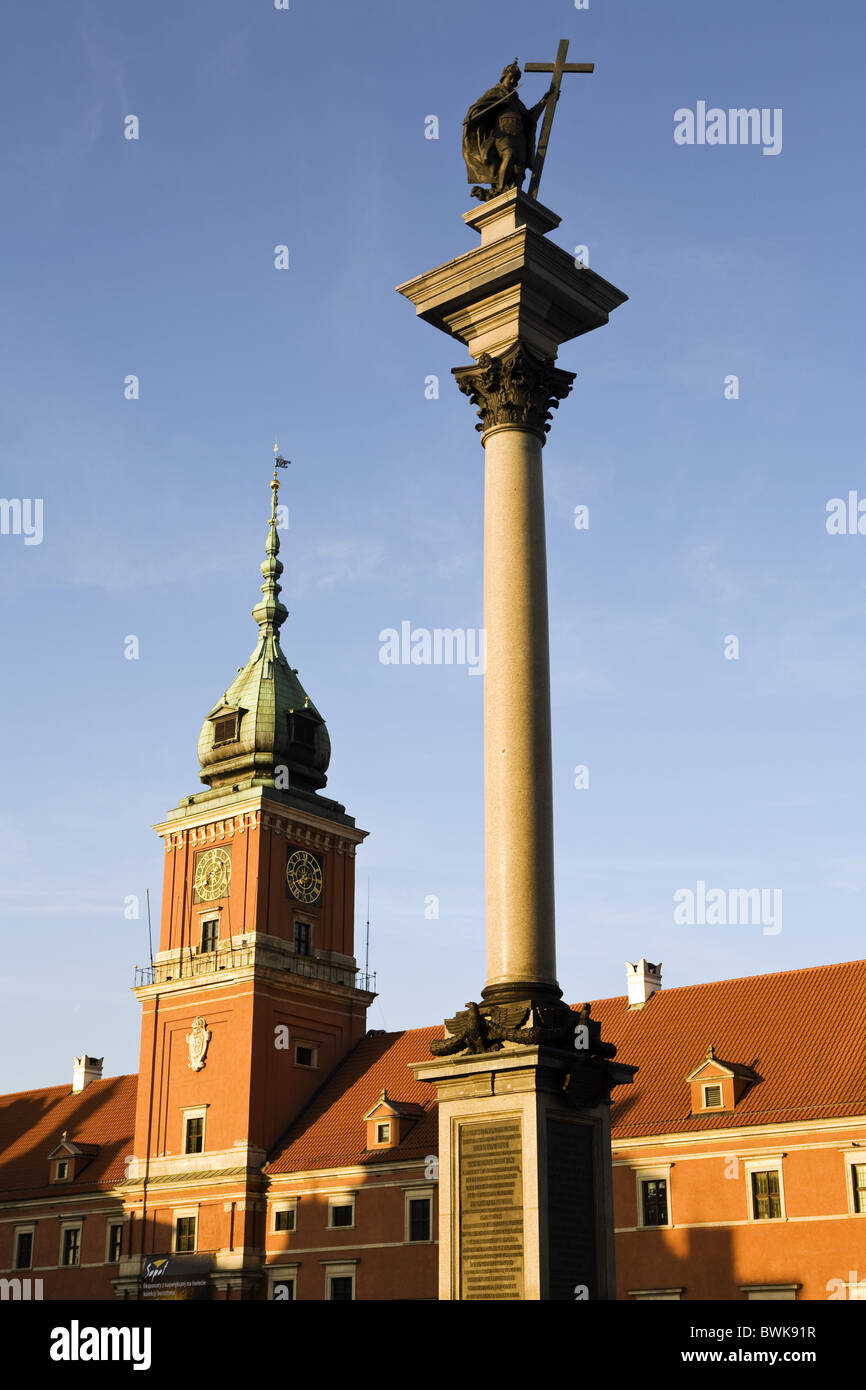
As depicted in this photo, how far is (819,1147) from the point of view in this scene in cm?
3725

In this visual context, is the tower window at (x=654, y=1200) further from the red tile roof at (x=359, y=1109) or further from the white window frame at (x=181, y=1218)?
the white window frame at (x=181, y=1218)

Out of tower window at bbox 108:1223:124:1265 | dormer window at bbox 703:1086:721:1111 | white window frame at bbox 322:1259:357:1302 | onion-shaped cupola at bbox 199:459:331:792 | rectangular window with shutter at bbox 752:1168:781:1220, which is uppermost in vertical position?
onion-shaped cupola at bbox 199:459:331:792

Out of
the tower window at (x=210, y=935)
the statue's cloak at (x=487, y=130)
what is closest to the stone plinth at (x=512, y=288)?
the statue's cloak at (x=487, y=130)

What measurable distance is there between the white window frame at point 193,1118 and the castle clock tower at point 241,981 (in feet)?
0.16

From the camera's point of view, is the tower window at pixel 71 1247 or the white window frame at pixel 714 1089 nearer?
the white window frame at pixel 714 1089

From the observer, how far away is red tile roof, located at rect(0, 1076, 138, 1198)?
54531 mm

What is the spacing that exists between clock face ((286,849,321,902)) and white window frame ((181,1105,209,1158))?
764cm

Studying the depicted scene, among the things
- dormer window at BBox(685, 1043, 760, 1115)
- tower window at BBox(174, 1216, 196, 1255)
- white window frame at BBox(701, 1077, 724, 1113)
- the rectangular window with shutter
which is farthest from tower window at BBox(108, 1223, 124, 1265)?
the rectangular window with shutter

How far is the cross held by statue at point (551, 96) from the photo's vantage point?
19000mm

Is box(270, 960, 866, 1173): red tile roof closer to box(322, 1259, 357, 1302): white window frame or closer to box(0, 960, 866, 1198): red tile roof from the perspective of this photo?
box(0, 960, 866, 1198): red tile roof

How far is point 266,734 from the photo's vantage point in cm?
5578

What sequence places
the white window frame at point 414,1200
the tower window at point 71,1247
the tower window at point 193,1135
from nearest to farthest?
the white window frame at point 414,1200, the tower window at point 193,1135, the tower window at point 71,1247
